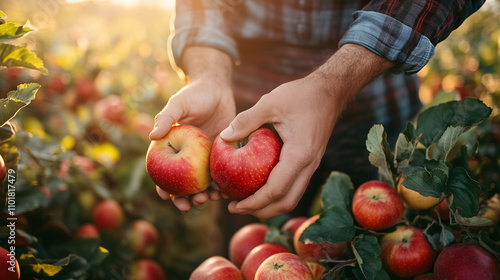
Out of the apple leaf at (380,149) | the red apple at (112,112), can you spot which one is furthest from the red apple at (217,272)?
the red apple at (112,112)

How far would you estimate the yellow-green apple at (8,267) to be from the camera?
882 mm

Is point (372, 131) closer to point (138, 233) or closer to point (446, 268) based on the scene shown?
point (446, 268)

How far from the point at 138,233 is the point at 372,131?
1.67m

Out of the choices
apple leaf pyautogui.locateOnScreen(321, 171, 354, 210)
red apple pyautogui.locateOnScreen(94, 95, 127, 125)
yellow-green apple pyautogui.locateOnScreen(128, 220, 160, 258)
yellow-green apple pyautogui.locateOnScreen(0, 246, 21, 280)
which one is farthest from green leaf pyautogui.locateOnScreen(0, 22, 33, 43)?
red apple pyautogui.locateOnScreen(94, 95, 127, 125)

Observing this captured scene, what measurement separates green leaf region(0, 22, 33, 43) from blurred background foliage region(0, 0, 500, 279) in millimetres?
353

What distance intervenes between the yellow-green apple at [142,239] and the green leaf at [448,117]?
174 centimetres

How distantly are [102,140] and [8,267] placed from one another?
1.84 m

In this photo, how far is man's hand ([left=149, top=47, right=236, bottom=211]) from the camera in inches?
47.2

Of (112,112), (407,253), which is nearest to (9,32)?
(407,253)

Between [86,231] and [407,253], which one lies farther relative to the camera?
[86,231]

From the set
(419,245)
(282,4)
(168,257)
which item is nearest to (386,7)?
(282,4)

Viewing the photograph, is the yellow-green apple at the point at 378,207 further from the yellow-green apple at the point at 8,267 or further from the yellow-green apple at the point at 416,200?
the yellow-green apple at the point at 8,267

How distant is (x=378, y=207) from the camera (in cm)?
100

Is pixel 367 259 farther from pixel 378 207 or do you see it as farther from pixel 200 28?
pixel 200 28
